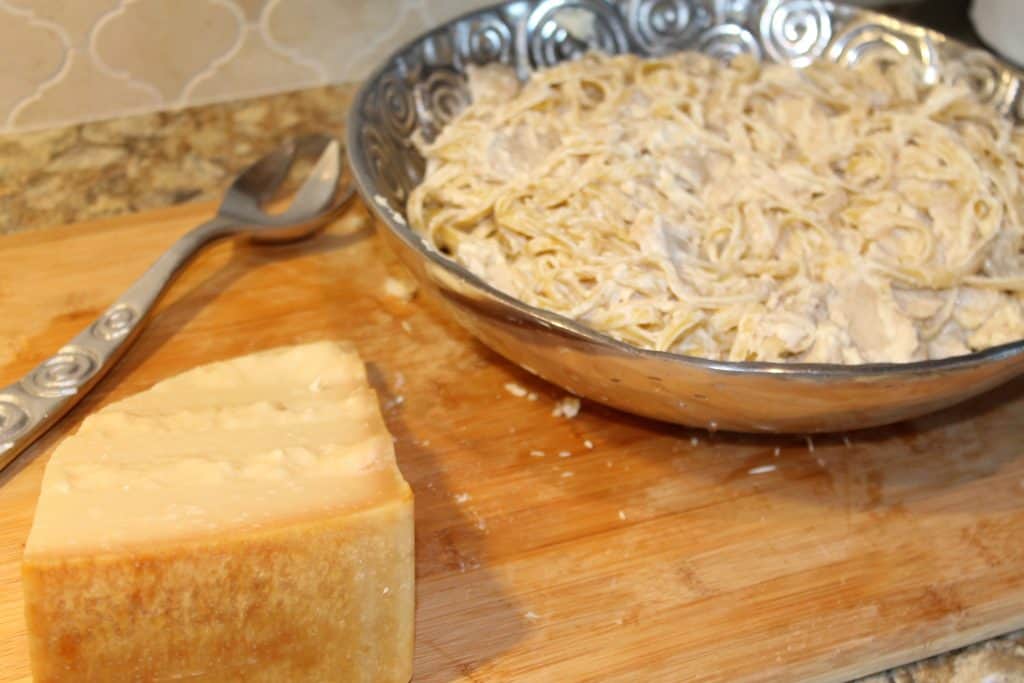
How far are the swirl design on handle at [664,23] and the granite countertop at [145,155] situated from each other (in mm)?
742

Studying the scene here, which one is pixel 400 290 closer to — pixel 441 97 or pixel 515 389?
pixel 515 389

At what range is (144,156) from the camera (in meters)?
2.24

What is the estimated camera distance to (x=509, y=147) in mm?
1854

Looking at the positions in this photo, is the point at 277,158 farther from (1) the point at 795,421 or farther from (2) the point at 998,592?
(2) the point at 998,592

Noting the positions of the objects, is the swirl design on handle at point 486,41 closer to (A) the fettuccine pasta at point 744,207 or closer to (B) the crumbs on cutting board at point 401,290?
(A) the fettuccine pasta at point 744,207

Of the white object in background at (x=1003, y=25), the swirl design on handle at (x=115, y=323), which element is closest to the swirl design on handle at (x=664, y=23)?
the white object in background at (x=1003, y=25)

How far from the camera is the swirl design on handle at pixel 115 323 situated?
164 centimetres

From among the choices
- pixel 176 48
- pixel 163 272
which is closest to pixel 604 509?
pixel 163 272

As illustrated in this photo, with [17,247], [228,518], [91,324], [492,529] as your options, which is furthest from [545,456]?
[17,247]

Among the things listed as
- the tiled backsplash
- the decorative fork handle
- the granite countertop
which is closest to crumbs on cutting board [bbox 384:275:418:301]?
the decorative fork handle

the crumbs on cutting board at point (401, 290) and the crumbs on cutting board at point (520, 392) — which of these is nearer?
the crumbs on cutting board at point (520, 392)

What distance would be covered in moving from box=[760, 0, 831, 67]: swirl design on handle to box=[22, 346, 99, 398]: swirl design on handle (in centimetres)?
161

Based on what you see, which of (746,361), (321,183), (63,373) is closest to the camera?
(746,361)

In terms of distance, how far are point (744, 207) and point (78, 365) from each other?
116cm
